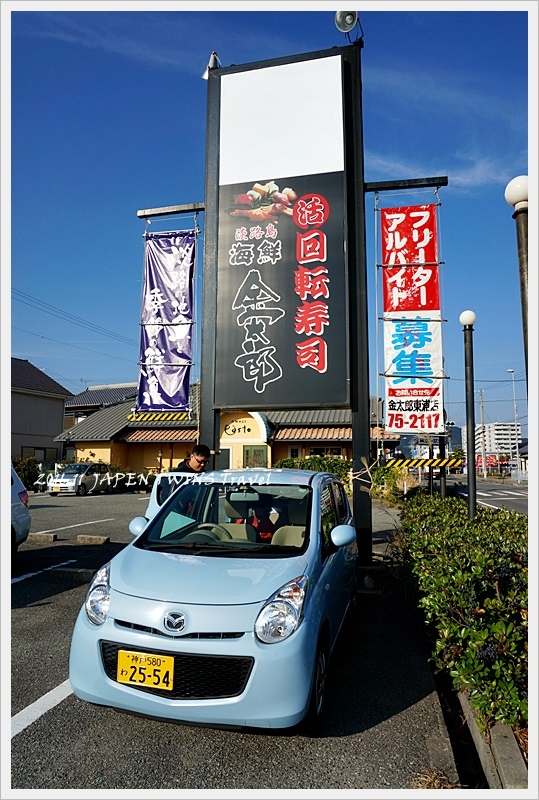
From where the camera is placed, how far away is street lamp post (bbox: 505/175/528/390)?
2.90 metres

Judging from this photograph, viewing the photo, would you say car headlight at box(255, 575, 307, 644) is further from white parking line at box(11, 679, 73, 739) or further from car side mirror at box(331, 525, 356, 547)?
white parking line at box(11, 679, 73, 739)

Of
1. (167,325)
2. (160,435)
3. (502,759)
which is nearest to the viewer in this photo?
(502,759)

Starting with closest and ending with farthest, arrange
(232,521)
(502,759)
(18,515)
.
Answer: (502,759) < (232,521) < (18,515)

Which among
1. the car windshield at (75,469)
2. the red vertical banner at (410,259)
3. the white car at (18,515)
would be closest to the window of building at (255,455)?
the car windshield at (75,469)

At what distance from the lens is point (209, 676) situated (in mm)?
2879

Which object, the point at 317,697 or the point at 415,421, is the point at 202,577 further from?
the point at 415,421

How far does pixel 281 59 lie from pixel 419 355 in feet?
15.5

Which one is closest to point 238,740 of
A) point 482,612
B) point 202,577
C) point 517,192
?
point 202,577

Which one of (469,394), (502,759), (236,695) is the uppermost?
(469,394)

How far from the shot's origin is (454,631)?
330 cm

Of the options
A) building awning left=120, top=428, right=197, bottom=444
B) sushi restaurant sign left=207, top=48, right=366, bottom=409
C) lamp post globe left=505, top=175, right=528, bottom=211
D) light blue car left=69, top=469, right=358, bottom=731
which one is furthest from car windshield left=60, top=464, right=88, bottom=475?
lamp post globe left=505, top=175, right=528, bottom=211

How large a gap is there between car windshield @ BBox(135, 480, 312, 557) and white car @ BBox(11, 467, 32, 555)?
3872 millimetres

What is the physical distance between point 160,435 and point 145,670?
82.3ft

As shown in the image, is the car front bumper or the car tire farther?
the car tire
